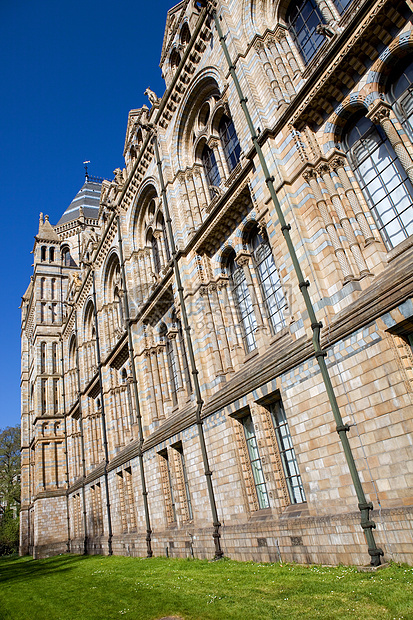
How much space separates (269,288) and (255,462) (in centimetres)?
494

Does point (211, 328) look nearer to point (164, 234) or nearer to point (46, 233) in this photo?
point (164, 234)

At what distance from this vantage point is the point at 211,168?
17547 millimetres

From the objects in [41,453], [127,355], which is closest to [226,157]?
[127,355]

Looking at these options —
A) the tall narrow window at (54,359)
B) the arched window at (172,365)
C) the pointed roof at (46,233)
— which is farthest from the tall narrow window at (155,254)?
the pointed roof at (46,233)

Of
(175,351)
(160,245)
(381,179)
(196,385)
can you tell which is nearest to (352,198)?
(381,179)

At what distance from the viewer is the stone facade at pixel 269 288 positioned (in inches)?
332

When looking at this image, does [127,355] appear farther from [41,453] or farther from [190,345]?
[41,453]

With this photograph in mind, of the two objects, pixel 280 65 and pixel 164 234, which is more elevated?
pixel 164 234

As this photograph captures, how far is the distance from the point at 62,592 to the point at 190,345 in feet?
26.6

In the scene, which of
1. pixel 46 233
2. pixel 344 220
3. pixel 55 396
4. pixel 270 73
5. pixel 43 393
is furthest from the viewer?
pixel 46 233

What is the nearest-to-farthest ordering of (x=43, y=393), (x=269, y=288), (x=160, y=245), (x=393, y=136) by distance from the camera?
(x=393, y=136) → (x=269, y=288) → (x=160, y=245) → (x=43, y=393)

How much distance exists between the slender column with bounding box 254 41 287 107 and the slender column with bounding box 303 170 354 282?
271 cm

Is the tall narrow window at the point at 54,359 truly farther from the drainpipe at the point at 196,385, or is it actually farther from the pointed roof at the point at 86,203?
the drainpipe at the point at 196,385

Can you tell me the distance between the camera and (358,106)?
9852mm
